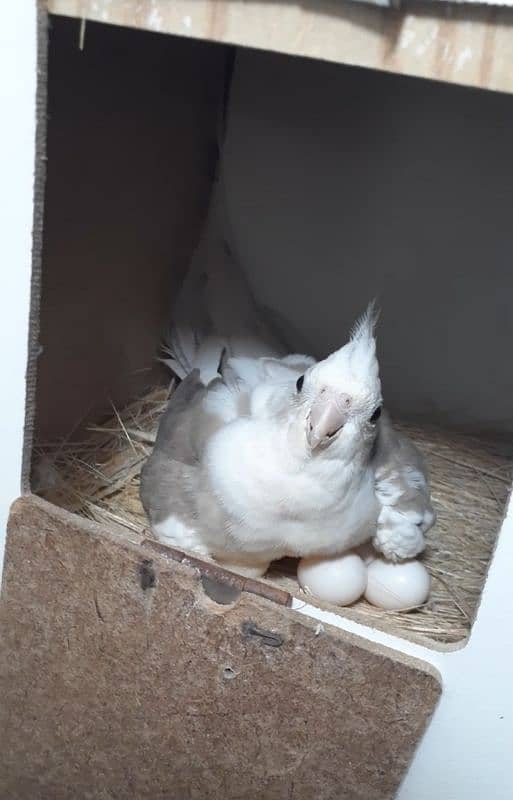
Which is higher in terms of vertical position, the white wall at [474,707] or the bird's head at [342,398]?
the bird's head at [342,398]

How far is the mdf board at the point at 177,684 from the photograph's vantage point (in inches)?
37.1

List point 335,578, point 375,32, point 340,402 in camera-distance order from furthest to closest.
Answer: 1. point 335,578
2. point 340,402
3. point 375,32

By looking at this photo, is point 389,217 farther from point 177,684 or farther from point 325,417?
point 177,684

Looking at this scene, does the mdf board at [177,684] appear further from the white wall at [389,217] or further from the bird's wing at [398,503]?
the white wall at [389,217]

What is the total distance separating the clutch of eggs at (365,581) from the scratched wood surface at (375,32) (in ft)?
2.18

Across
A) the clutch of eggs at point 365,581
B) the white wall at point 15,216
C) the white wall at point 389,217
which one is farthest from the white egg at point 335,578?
the white wall at point 389,217

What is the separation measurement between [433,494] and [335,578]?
42 centimetres

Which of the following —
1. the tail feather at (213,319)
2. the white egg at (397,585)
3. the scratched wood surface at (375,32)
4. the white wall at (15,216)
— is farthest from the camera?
the tail feather at (213,319)

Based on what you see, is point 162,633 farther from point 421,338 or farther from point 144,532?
A: point 421,338

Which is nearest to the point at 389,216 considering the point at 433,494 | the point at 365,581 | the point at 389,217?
the point at 389,217

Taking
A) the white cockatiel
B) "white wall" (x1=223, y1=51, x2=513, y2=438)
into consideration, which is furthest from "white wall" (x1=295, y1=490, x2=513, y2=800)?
"white wall" (x1=223, y1=51, x2=513, y2=438)

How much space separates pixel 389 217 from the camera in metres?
1.59

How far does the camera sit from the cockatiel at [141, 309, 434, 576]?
103 cm

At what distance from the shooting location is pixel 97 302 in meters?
1.34
